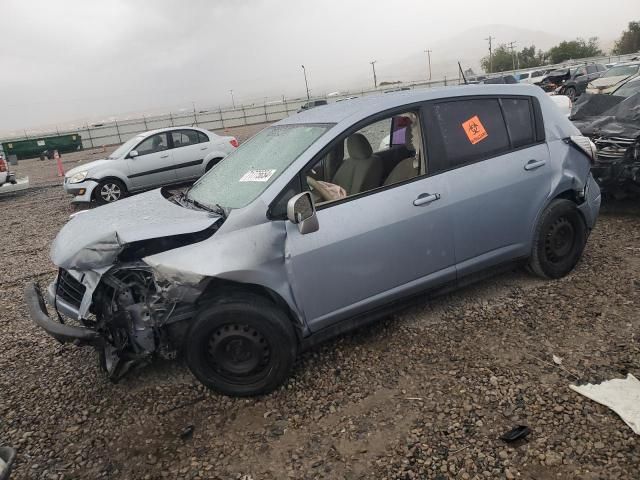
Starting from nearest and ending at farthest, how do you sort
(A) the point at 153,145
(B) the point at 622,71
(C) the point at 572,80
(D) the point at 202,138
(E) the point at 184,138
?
(A) the point at 153,145
(E) the point at 184,138
(D) the point at 202,138
(B) the point at 622,71
(C) the point at 572,80

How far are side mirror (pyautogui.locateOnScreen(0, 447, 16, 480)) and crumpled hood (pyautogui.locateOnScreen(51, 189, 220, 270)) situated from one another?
113 cm

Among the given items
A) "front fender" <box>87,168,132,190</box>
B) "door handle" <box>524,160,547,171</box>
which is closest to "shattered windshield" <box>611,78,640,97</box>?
"door handle" <box>524,160,547,171</box>

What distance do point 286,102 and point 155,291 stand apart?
40.0m

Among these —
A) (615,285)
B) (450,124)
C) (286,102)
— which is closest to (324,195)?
(450,124)

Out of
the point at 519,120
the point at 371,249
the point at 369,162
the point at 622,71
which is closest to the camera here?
the point at 371,249

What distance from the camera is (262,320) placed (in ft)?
8.95

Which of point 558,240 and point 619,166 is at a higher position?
point 619,166

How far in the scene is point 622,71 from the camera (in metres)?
19.8

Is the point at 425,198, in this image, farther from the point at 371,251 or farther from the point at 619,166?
the point at 619,166

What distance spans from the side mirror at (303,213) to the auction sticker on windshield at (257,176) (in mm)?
396

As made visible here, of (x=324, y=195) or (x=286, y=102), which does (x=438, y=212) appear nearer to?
(x=324, y=195)

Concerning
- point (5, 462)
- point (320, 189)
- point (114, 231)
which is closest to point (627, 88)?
point (320, 189)

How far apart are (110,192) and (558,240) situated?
8549 mm

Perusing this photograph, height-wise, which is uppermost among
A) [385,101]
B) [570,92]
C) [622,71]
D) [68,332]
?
[622,71]
